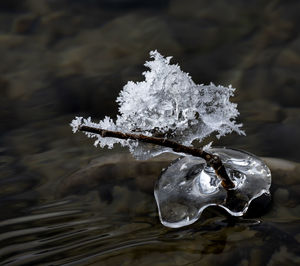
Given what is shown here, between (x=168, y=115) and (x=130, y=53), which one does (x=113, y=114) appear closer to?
(x=130, y=53)

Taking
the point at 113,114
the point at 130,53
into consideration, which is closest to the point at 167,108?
the point at 113,114

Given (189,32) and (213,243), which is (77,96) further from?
(213,243)

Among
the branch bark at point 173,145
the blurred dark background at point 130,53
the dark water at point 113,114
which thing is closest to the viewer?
the branch bark at point 173,145

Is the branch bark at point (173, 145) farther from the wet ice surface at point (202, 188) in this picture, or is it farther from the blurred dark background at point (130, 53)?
the blurred dark background at point (130, 53)

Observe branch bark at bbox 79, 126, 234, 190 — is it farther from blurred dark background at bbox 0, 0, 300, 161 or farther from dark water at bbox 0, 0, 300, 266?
blurred dark background at bbox 0, 0, 300, 161

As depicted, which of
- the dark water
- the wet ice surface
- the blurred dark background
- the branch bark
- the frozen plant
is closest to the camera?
the branch bark

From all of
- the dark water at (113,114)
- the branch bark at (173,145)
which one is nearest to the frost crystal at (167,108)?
the branch bark at (173,145)

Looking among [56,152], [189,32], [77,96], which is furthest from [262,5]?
[56,152]

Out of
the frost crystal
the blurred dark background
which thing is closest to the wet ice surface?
the frost crystal
